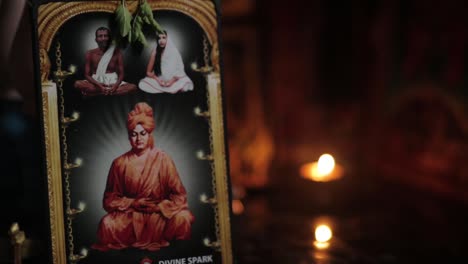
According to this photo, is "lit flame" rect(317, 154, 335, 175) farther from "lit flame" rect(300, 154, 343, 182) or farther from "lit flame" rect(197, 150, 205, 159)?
"lit flame" rect(197, 150, 205, 159)

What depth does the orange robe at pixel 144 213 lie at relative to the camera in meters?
0.73

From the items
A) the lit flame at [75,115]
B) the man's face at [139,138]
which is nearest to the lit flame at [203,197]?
the man's face at [139,138]

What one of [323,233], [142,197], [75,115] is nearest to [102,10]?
[75,115]

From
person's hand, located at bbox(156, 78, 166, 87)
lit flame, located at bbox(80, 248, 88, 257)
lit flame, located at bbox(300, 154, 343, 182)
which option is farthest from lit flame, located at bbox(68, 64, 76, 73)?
lit flame, located at bbox(300, 154, 343, 182)

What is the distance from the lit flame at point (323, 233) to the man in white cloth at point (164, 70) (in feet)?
1.52

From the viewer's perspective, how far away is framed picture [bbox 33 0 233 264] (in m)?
0.71

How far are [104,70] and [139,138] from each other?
107 millimetres

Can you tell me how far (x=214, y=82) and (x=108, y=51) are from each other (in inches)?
6.2

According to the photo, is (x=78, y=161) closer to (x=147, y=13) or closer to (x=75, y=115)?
(x=75, y=115)

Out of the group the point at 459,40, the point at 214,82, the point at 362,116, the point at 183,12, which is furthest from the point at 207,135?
the point at 362,116

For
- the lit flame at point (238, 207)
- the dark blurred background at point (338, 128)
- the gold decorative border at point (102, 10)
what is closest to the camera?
the gold decorative border at point (102, 10)

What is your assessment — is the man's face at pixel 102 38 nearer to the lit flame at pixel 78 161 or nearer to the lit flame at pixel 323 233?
the lit flame at pixel 78 161

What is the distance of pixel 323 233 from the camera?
3.48 feet

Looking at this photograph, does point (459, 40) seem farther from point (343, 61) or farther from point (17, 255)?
point (17, 255)
